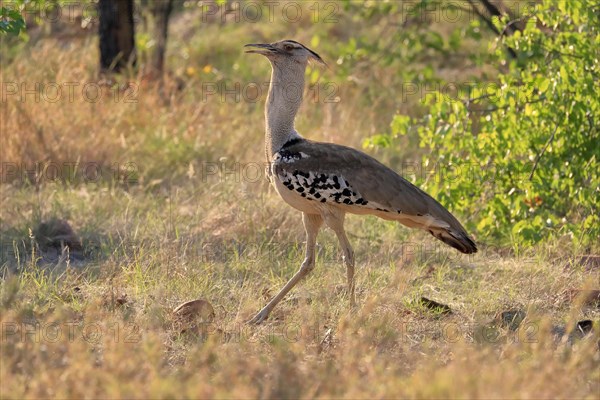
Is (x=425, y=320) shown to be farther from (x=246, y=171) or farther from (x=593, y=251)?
(x=246, y=171)

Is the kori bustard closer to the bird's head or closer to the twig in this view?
the bird's head

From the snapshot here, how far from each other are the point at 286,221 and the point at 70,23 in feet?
18.7

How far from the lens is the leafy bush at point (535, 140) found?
4875 millimetres

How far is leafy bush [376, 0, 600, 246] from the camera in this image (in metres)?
4.88

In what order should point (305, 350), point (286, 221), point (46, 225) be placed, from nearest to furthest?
point (305, 350), point (46, 225), point (286, 221)

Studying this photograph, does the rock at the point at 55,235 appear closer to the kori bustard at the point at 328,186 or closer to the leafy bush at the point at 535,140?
the kori bustard at the point at 328,186

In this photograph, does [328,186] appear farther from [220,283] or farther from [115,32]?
[115,32]

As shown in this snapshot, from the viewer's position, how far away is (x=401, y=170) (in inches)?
260

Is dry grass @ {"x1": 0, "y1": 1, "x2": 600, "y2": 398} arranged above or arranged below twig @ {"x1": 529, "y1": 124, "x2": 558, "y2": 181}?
below

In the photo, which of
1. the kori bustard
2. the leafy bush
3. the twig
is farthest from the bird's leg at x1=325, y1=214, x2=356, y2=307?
the twig

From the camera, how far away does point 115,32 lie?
7.68 metres

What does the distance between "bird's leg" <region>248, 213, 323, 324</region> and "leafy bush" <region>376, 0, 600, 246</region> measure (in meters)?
0.96

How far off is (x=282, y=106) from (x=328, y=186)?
16.7 inches

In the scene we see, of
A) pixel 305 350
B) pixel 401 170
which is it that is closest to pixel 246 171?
pixel 401 170
